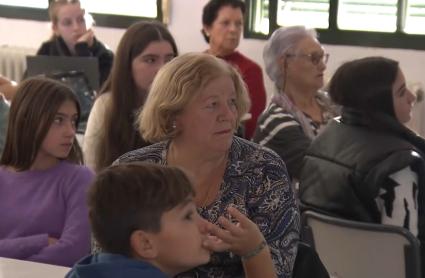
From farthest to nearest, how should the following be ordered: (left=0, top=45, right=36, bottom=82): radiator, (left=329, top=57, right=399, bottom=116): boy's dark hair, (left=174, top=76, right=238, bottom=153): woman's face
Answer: (left=0, top=45, right=36, bottom=82): radiator
(left=329, top=57, right=399, bottom=116): boy's dark hair
(left=174, top=76, right=238, bottom=153): woman's face

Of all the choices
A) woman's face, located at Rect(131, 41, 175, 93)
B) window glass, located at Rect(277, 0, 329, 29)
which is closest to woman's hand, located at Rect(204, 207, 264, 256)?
woman's face, located at Rect(131, 41, 175, 93)

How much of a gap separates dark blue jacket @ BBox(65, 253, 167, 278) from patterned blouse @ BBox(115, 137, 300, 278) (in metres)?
0.48

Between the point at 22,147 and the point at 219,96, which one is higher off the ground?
the point at 219,96

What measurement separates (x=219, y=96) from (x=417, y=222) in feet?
2.98

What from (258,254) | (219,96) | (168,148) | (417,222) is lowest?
(417,222)

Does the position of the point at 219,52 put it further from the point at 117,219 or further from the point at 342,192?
the point at 117,219

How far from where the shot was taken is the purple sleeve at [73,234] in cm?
234

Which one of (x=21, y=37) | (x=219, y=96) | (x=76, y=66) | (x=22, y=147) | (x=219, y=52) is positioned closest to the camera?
(x=219, y=96)

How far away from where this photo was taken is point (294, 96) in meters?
3.69

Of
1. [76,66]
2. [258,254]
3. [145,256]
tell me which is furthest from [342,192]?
[76,66]

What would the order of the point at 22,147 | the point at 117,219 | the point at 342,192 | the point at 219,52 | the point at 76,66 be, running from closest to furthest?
the point at 117,219 < the point at 22,147 < the point at 342,192 < the point at 76,66 < the point at 219,52

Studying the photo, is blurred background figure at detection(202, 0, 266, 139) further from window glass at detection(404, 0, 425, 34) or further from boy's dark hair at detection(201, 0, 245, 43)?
window glass at detection(404, 0, 425, 34)

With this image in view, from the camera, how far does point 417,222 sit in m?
2.65

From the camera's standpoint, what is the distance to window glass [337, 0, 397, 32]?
5.30 m
